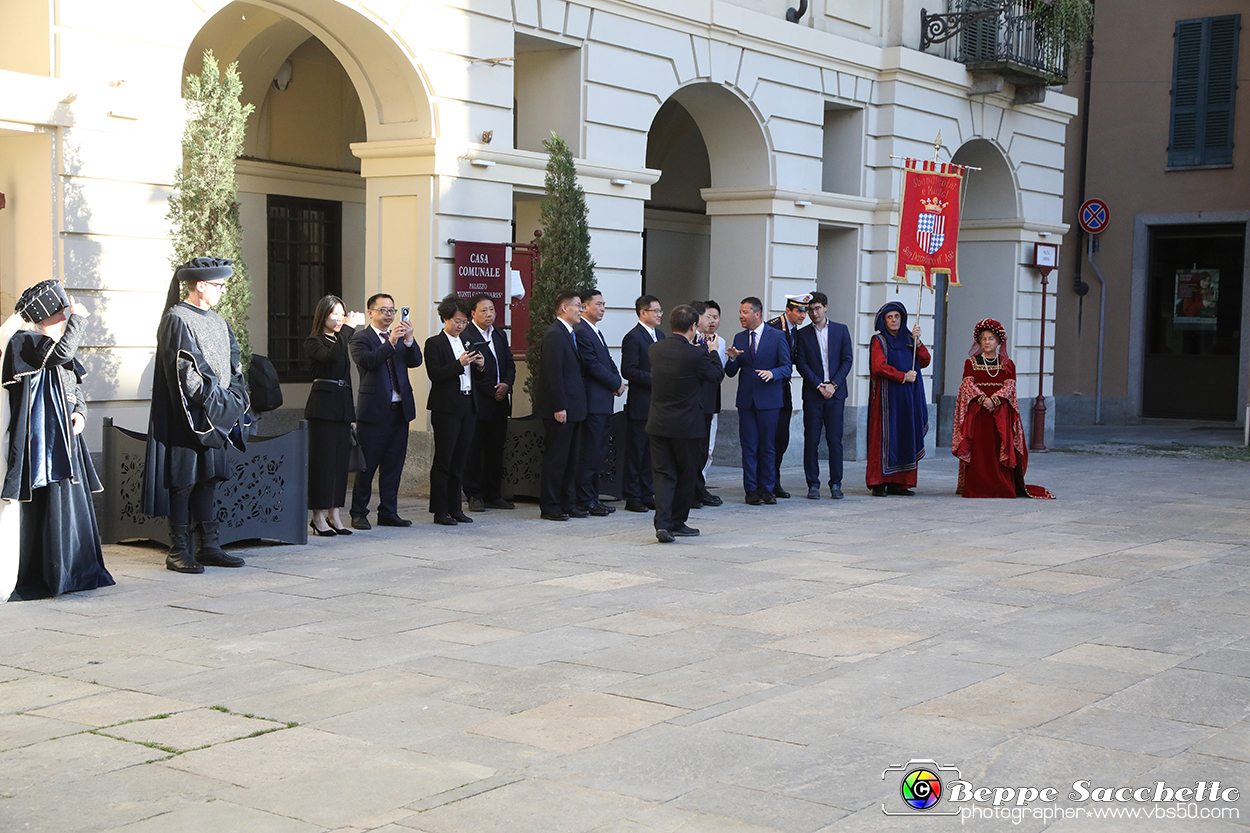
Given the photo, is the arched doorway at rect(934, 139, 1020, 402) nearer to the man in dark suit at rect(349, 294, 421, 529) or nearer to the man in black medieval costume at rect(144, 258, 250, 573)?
the man in dark suit at rect(349, 294, 421, 529)

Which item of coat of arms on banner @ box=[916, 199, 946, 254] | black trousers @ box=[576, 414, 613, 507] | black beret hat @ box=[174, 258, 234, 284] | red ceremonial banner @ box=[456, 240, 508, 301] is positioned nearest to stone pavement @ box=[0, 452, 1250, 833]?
black trousers @ box=[576, 414, 613, 507]

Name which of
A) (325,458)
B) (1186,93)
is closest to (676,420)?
(325,458)

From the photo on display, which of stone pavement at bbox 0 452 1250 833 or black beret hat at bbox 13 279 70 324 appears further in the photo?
black beret hat at bbox 13 279 70 324

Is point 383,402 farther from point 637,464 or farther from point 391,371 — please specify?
point 637,464

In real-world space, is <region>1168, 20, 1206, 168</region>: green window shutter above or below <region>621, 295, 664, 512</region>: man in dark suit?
above

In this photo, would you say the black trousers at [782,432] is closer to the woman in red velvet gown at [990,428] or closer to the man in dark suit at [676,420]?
the woman in red velvet gown at [990,428]

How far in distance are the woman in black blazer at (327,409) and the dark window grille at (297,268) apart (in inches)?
180

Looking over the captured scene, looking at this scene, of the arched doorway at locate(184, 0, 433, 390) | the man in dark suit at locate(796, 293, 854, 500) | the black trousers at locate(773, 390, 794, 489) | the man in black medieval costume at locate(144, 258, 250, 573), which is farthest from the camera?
the arched doorway at locate(184, 0, 433, 390)

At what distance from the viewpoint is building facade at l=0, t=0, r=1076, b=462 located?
896 cm

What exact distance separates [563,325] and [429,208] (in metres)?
1.84

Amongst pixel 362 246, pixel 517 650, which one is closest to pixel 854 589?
pixel 517 650

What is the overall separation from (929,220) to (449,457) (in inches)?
314

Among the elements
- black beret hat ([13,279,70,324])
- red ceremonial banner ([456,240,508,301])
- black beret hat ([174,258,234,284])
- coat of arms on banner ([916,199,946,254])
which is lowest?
black beret hat ([13,279,70,324])

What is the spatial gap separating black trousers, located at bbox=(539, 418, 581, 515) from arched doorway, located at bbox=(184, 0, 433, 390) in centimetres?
287
